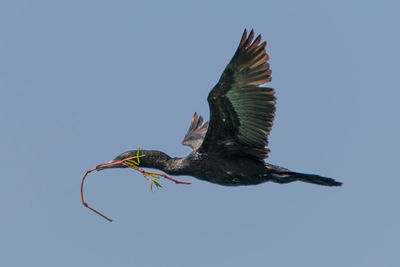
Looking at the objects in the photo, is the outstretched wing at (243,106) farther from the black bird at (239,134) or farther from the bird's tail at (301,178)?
the bird's tail at (301,178)

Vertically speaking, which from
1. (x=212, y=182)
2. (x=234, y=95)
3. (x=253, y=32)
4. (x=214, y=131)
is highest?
(x=253, y=32)

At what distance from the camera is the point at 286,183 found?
10758mm

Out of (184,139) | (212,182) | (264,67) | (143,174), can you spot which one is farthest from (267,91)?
(184,139)

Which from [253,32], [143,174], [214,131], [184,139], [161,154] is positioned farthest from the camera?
[184,139]

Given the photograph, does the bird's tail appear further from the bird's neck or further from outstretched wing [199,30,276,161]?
the bird's neck

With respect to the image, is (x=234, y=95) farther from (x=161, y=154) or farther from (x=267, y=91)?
(x=161, y=154)

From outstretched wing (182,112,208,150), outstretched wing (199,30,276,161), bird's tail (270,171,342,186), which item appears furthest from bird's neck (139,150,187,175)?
outstretched wing (182,112,208,150)

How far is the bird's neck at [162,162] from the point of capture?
11000 mm

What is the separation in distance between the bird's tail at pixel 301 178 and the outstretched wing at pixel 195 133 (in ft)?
10.3

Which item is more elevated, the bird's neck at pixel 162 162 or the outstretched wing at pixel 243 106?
the outstretched wing at pixel 243 106

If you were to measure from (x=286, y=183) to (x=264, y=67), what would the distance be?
224cm

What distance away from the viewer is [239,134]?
10.6 meters

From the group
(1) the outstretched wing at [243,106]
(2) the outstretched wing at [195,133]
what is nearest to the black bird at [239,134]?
(1) the outstretched wing at [243,106]

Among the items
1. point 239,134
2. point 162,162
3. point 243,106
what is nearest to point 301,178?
point 239,134
